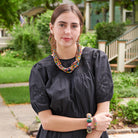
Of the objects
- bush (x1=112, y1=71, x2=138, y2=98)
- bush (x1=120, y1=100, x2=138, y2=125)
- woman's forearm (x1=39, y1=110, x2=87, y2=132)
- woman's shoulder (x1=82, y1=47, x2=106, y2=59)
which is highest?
woman's shoulder (x1=82, y1=47, x2=106, y2=59)

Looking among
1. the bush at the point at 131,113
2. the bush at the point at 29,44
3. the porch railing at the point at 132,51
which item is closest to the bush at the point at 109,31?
the porch railing at the point at 132,51

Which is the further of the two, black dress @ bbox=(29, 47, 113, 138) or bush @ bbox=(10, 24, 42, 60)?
bush @ bbox=(10, 24, 42, 60)

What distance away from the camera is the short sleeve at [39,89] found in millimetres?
1679

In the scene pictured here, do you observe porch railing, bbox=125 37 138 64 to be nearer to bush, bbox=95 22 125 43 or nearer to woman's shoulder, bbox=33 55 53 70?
bush, bbox=95 22 125 43

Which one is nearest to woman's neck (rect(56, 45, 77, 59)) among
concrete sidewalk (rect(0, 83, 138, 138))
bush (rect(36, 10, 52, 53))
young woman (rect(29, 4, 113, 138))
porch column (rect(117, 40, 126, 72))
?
young woman (rect(29, 4, 113, 138))

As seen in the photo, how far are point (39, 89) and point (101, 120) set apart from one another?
18.8 inches

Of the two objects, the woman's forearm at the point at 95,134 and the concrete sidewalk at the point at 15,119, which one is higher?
the woman's forearm at the point at 95,134

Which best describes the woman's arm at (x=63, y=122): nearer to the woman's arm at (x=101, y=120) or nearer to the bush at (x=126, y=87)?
the woman's arm at (x=101, y=120)

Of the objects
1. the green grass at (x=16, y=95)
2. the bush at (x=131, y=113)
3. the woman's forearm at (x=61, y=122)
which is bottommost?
the green grass at (x=16, y=95)

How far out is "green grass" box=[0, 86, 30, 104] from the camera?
689 cm

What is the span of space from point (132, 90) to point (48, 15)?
14.5m

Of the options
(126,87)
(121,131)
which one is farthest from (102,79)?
(126,87)

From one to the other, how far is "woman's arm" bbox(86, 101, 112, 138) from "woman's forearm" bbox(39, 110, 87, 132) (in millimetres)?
89

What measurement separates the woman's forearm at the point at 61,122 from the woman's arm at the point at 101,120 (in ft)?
0.29
